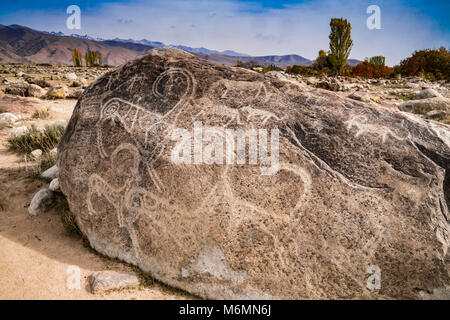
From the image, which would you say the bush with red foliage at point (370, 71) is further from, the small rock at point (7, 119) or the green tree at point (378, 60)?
the small rock at point (7, 119)

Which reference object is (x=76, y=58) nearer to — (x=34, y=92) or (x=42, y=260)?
(x=34, y=92)

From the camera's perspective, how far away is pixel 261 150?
88.0 inches

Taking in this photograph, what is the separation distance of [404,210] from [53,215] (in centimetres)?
339

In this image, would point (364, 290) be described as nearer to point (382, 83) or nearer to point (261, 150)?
point (261, 150)

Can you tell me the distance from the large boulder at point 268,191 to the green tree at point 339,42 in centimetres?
1876

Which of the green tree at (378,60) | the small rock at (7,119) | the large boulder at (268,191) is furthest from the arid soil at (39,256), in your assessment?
the green tree at (378,60)

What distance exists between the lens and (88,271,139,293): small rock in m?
2.19

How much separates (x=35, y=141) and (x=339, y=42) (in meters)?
19.1

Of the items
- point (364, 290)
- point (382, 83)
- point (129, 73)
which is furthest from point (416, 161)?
point (382, 83)

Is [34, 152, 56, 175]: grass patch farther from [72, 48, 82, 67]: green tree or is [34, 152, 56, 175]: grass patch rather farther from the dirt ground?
[72, 48, 82, 67]: green tree

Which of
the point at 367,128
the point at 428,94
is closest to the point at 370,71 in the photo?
the point at 428,94

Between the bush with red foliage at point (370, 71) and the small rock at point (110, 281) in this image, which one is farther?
the bush with red foliage at point (370, 71)

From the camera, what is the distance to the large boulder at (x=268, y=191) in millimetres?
2008

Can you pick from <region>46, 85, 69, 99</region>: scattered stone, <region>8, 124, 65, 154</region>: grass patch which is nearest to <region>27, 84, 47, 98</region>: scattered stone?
<region>46, 85, 69, 99</region>: scattered stone
